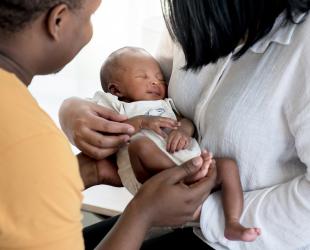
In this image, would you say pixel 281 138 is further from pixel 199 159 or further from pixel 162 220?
pixel 162 220

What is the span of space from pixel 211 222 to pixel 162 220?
98 millimetres

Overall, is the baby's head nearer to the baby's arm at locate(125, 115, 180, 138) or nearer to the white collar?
the baby's arm at locate(125, 115, 180, 138)

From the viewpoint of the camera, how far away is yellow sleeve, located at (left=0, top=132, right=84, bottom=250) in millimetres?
566

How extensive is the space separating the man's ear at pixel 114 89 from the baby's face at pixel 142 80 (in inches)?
0.4

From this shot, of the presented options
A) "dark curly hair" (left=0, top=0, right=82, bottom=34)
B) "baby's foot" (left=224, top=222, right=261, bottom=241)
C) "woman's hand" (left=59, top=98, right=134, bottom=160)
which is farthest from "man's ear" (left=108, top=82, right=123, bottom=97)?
"dark curly hair" (left=0, top=0, right=82, bottom=34)

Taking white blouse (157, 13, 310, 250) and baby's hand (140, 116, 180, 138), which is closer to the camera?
white blouse (157, 13, 310, 250)

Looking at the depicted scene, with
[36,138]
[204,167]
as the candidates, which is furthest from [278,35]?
[36,138]

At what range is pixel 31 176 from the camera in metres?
0.57

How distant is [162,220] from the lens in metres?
0.91

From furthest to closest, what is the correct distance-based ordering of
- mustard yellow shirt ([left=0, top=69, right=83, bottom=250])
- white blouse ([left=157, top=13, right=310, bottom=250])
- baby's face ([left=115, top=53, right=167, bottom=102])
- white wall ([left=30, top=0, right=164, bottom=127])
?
white wall ([left=30, top=0, right=164, bottom=127]) → baby's face ([left=115, top=53, right=167, bottom=102]) → white blouse ([left=157, top=13, right=310, bottom=250]) → mustard yellow shirt ([left=0, top=69, right=83, bottom=250])

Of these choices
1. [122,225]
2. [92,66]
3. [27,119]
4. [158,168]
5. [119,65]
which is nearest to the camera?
[27,119]

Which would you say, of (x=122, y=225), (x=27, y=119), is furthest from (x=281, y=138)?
(x=27, y=119)

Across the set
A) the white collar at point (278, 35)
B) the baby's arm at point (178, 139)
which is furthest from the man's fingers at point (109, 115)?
the white collar at point (278, 35)

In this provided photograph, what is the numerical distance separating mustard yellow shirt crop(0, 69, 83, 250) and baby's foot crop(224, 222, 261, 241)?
0.37 m
